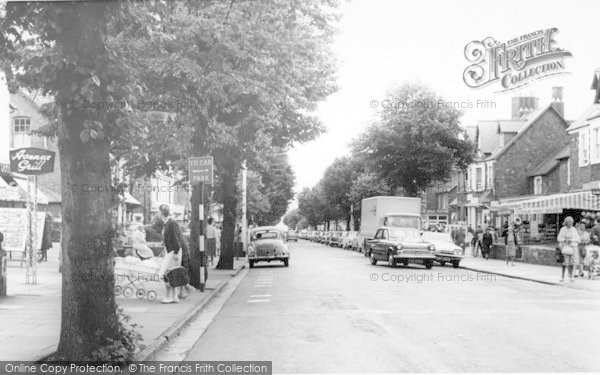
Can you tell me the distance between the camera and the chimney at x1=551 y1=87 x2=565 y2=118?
60438mm

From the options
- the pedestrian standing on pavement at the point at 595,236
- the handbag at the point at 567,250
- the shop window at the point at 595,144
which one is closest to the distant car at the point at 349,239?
the shop window at the point at 595,144

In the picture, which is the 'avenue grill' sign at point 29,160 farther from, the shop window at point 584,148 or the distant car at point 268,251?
the shop window at point 584,148

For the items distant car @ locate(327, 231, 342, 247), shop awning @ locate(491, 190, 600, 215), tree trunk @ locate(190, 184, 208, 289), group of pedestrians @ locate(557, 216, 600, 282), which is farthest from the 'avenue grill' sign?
distant car @ locate(327, 231, 342, 247)

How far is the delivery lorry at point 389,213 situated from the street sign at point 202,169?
22.5 m

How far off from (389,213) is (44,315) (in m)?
30.0

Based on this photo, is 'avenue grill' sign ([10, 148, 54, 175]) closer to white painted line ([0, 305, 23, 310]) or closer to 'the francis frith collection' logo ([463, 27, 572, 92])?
white painted line ([0, 305, 23, 310])

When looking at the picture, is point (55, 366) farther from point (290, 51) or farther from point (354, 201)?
point (354, 201)

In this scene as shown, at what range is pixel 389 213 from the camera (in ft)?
133

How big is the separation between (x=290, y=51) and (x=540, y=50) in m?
7.47

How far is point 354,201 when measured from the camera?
268ft

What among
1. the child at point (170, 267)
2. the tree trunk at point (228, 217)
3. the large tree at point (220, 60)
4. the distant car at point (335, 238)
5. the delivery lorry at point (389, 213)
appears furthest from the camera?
the distant car at point (335, 238)

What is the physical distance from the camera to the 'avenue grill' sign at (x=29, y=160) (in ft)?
52.2

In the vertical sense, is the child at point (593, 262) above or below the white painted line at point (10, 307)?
above

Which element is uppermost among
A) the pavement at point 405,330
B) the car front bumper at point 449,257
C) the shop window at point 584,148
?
the shop window at point 584,148
